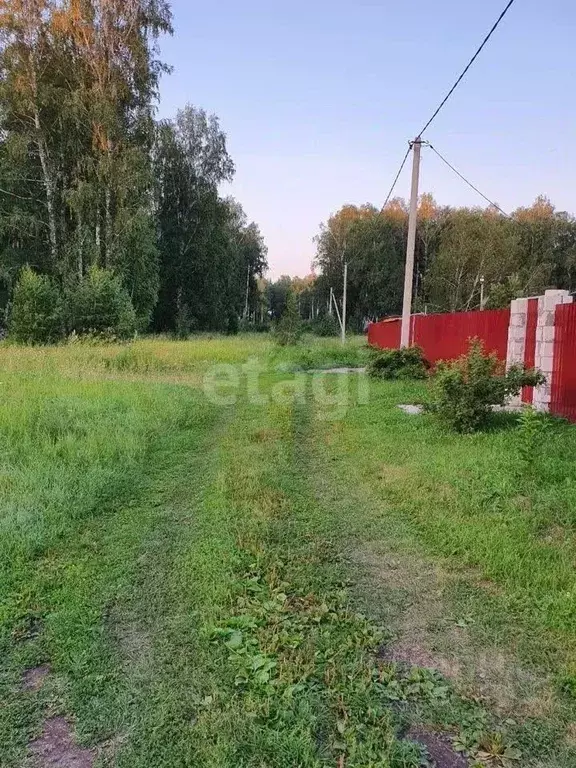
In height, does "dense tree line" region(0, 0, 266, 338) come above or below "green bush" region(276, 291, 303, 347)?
above

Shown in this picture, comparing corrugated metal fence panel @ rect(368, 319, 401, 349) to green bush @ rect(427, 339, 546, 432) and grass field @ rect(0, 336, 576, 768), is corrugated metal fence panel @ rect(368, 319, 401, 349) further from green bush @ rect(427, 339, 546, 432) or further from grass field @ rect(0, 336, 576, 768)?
grass field @ rect(0, 336, 576, 768)

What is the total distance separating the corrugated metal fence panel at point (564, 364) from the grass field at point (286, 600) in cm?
89

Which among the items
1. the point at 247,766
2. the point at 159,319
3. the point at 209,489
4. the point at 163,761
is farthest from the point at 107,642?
the point at 159,319

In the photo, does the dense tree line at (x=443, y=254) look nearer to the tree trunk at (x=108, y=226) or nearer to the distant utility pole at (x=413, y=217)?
A: the distant utility pole at (x=413, y=217)

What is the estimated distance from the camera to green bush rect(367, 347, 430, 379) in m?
12.5

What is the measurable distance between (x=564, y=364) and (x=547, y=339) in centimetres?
48

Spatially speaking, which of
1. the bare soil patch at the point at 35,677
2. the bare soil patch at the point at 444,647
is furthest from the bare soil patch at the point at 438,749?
the bare soil patch at the point at 35,677

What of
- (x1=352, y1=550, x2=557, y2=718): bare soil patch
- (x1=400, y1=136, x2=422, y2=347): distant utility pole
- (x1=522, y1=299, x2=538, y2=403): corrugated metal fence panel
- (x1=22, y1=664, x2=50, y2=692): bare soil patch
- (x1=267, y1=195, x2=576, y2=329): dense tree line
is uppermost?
(x1=267, y1=195, x2=576, y2=329): dense tree line

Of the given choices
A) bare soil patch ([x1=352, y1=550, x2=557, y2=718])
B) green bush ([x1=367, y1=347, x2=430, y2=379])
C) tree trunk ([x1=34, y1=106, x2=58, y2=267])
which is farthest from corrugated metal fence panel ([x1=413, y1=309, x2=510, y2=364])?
tree trunk ([x1=34, y1=106, x2=58, y2=267])

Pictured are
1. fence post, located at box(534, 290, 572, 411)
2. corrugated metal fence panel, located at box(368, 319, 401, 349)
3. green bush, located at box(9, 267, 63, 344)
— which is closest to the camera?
fence post, located at box(534, 290, 572, 411)

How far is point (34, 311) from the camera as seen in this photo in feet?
58.9

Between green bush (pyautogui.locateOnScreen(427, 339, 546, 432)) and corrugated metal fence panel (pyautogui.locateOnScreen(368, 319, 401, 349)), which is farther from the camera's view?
corrugated metal fence panel (pyautogui.locateOnScreen(368, 319, 401, 349))

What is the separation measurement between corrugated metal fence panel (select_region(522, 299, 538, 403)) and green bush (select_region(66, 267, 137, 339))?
47.0 ft

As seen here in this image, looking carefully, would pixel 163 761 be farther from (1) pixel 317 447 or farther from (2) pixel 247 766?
(1) pixel 317 447
